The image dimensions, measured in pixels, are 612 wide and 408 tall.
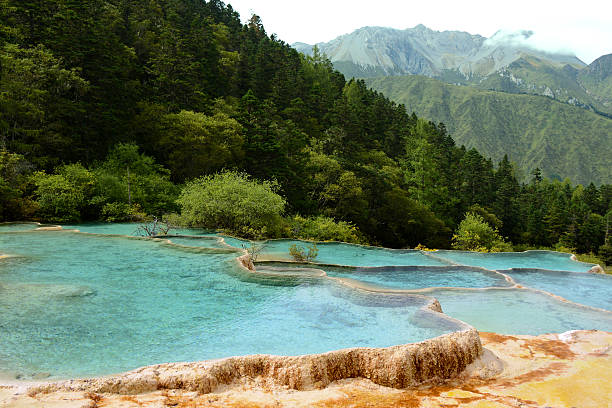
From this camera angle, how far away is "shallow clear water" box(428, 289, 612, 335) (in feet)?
27.9

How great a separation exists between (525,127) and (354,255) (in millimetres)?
149745

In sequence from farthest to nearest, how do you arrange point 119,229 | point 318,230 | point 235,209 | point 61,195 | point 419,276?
point 318,230, point 235,209, point 61,195, point 119,229, point 419,276

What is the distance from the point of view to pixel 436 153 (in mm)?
46125

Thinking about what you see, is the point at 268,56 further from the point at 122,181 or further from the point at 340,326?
the point at 340,326

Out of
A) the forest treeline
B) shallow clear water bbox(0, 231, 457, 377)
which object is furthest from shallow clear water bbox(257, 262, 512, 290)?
the forest treeline

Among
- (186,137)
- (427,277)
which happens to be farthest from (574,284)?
(186,137)

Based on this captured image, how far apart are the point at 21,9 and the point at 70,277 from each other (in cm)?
2339

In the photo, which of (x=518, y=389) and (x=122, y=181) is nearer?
(x=518, y=389)

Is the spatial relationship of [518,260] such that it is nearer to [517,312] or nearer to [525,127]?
[517,312]

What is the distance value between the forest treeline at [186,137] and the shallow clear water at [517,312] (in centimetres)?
1045

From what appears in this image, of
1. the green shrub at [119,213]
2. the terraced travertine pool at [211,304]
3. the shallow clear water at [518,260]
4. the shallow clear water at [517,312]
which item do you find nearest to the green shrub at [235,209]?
the green shrub at [119,213]

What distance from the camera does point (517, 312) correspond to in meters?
9.41

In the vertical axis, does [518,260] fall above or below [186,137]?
below

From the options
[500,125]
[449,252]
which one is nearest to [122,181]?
[449,252]
